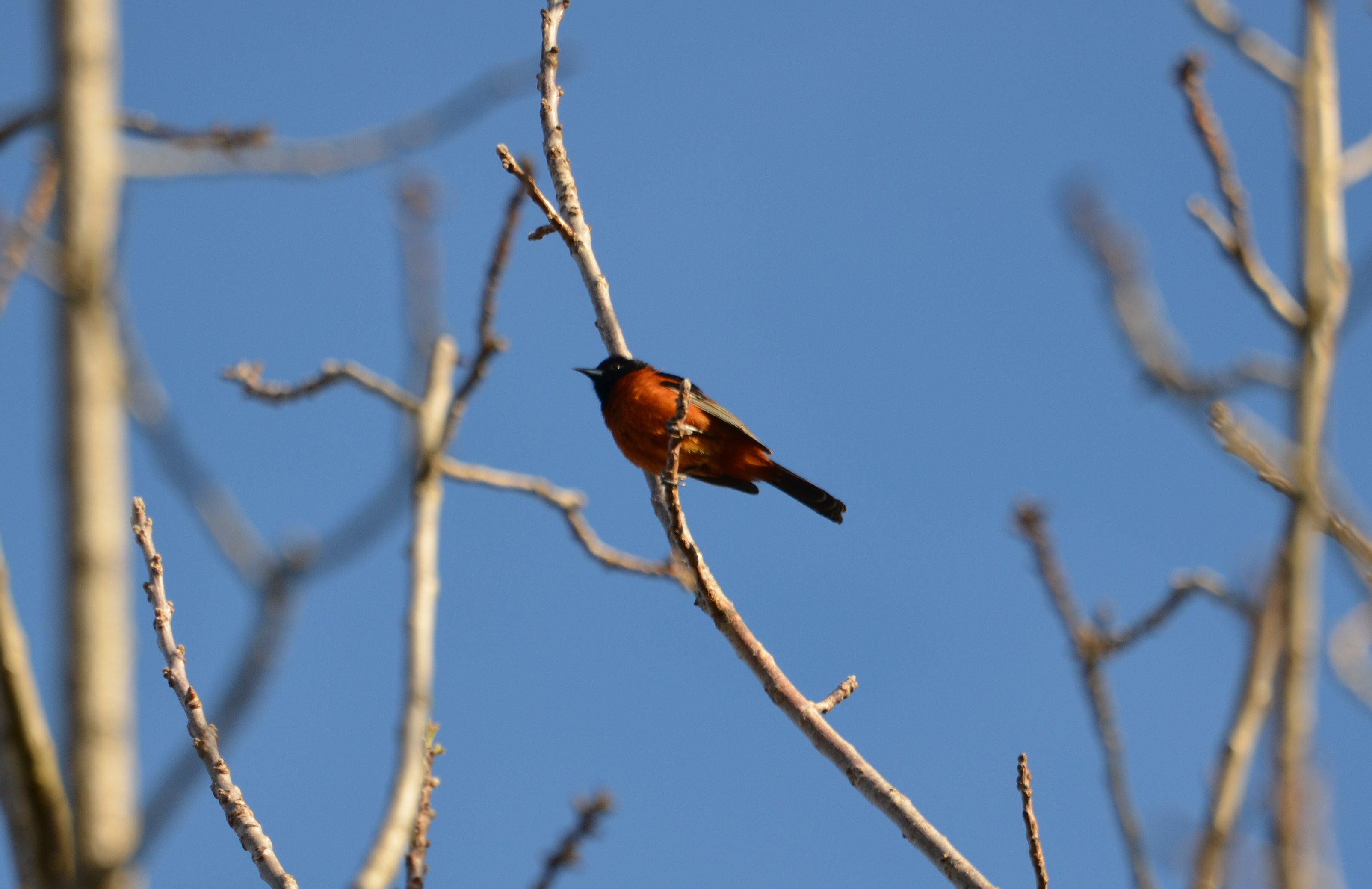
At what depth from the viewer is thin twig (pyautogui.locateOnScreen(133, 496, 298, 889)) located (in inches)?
145

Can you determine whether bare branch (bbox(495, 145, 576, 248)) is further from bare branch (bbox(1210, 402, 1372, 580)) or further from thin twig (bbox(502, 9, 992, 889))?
bare branch (bbox(1210, 402, 1372, 580))

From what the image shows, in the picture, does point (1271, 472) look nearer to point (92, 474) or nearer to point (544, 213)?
point (92, 474)

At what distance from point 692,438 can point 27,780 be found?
581 cm

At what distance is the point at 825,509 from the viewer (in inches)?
299

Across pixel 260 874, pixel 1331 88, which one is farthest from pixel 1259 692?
pixel 260 874

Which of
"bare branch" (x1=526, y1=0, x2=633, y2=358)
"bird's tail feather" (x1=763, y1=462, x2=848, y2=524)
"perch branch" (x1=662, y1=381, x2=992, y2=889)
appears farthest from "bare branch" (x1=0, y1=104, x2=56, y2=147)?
"bird's tail feather" (x1=763, y1=462, x2=848, y2=524)

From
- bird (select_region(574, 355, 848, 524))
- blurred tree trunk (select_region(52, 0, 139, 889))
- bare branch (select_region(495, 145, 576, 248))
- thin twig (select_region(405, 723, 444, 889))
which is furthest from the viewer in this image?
bird (select_region(574, 355, 848, 524))

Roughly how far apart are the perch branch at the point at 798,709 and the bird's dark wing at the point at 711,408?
2.10m

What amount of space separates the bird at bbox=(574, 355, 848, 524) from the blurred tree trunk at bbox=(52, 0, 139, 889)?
5129 mm

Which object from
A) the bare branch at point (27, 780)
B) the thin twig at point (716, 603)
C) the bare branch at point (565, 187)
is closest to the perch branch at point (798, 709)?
the thin twig at point (716, 603)

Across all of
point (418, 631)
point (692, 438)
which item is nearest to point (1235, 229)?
point (418, 631)

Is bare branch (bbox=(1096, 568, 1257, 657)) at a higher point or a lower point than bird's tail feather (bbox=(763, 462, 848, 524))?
lower

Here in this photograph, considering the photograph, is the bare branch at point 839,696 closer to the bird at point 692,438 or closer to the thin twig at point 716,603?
the thin twig at point 716,603

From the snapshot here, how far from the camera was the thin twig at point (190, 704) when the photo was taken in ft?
12.1
